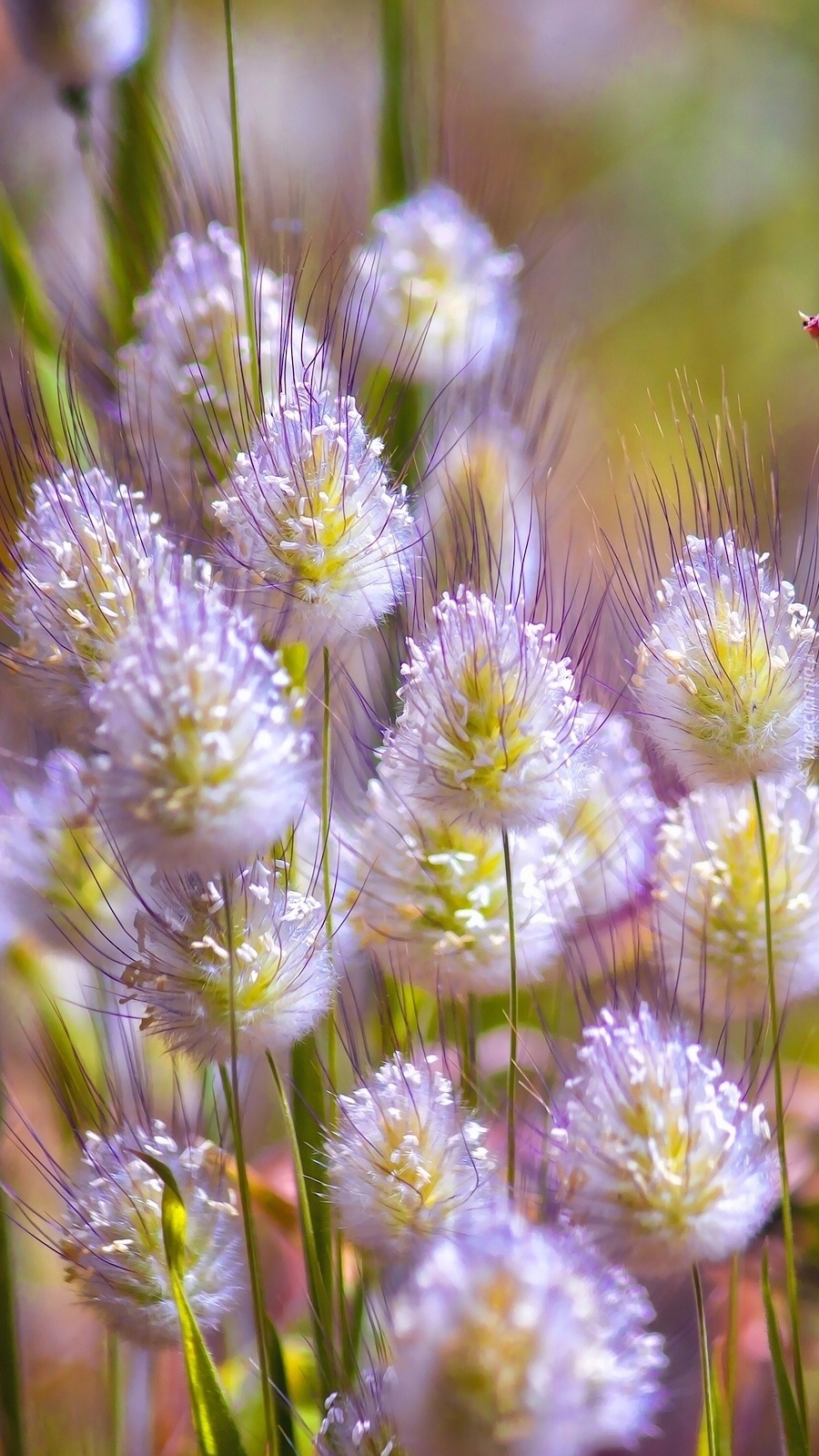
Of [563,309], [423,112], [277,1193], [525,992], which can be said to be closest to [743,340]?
[563,309]

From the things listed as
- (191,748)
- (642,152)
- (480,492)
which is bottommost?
(191,748)

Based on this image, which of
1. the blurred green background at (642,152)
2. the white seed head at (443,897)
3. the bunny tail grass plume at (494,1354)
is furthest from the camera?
the blurred green background at (642,152)

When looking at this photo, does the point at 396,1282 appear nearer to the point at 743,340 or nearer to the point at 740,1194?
the point at 740,1194

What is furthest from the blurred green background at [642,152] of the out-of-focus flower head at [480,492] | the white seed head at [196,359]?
the white seed head at [196,359]

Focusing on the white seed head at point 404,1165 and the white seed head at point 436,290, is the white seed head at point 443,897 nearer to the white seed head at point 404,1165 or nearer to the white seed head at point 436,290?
the white seed head at point 404,1165

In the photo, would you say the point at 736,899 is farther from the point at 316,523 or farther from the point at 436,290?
the point at 436,290

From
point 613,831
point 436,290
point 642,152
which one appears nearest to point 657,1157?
point 613,831
